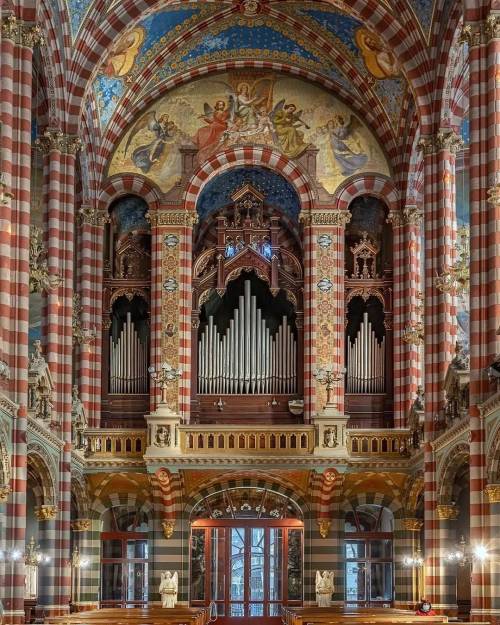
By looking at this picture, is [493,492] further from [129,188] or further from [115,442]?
[129,188]

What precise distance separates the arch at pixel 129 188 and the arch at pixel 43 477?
1164 centimetres

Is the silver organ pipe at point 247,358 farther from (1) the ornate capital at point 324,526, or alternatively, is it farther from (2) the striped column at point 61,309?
(2) the striped column at point 61,309

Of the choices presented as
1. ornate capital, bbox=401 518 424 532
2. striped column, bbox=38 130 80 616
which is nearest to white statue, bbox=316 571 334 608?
ornate capital, bbox=401 518 424 532

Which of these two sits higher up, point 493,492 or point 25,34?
point 25,34

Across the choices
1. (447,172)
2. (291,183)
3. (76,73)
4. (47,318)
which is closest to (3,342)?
(47,318)

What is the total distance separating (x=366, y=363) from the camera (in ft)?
149

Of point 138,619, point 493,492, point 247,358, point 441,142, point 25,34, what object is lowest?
point 138,619

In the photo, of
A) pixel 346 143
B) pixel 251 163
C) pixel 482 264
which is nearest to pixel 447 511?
pixel 482 264

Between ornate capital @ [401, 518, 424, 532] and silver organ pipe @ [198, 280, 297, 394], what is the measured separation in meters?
5.63

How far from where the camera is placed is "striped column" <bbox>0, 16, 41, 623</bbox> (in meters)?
30.6

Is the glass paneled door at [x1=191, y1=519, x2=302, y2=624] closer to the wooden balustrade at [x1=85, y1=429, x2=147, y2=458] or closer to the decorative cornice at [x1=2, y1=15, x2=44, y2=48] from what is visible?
the wooden balustrade at [x1=85, y1=429, x2=147, y2=458]

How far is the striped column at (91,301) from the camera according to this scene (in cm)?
4428

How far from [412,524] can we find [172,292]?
34.0 feet

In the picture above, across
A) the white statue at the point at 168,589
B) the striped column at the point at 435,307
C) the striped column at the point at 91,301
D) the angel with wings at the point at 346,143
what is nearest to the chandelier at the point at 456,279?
the striped column at the point at 435,307
